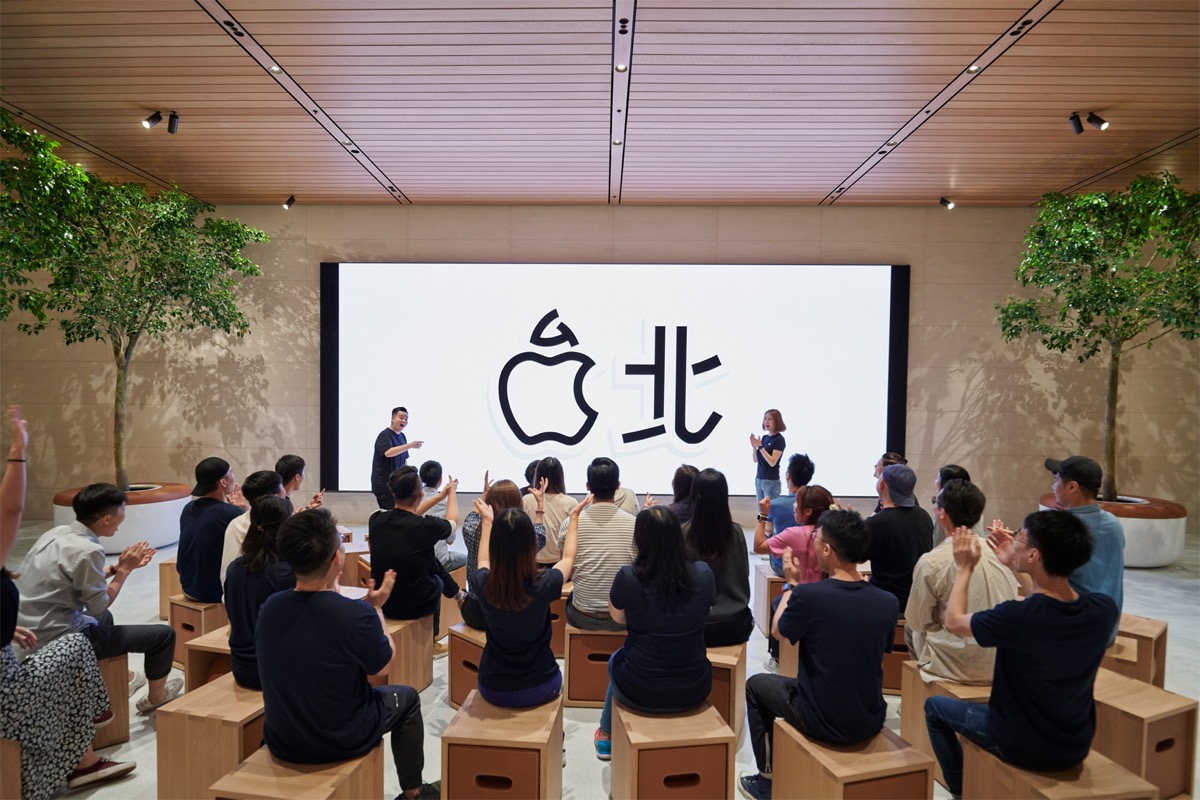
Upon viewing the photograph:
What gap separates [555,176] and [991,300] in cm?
473

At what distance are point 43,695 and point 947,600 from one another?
331 cm

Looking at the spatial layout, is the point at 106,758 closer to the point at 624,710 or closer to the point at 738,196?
the point at 624,710

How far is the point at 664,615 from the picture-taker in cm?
257

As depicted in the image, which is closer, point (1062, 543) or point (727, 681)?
point (1062, 543)

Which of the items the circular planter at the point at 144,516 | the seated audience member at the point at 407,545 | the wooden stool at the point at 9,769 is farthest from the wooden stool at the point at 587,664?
the circular planter at the point at 144,516

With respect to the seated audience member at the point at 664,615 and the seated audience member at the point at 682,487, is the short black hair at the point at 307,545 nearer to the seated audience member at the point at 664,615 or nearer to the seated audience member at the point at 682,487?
the seated audience member at the point at 664,615

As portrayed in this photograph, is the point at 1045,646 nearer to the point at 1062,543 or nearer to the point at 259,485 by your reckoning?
the point at 1062,543

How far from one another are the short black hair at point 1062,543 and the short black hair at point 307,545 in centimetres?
215

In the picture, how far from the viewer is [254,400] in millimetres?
7688

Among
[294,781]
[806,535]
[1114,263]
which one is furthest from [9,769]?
[1114,263]

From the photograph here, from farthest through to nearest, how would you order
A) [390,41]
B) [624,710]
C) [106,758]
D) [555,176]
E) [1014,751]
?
[555,176], [390,41], [106,758], [624,710], [1014,751]

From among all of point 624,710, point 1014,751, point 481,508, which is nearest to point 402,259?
point 481,508

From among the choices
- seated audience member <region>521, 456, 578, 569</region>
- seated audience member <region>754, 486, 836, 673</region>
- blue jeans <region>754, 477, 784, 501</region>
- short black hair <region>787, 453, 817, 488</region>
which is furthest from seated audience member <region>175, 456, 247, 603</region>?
blue jeans <region>754, 477, 784, 501</region>

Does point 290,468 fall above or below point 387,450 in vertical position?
above
